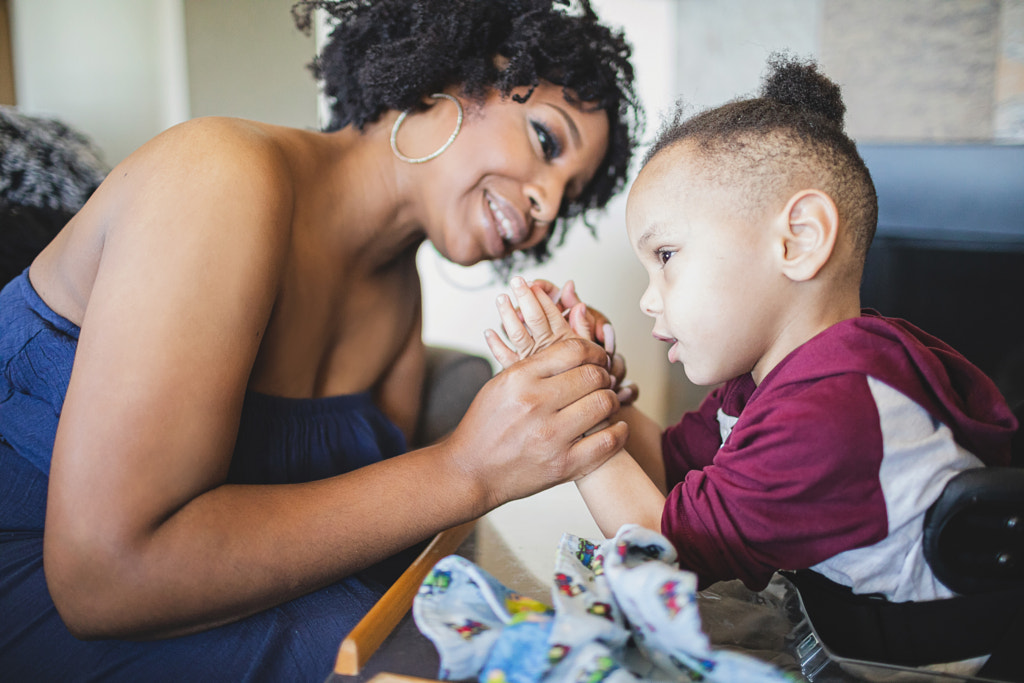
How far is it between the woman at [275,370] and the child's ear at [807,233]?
0.86ft

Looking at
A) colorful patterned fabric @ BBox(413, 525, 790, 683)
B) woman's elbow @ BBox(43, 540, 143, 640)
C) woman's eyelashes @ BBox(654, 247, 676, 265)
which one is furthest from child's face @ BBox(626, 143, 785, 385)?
woman's elbow @ BBox(43, 540, 143, 640)

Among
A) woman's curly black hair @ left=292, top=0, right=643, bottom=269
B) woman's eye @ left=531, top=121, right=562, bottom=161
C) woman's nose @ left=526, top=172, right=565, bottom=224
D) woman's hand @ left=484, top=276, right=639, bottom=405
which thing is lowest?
woman's hand @ left=484, top=276, right=639, bottom=405

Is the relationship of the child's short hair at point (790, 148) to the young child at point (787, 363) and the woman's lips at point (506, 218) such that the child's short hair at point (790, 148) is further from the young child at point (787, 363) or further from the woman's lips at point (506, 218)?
the woman's lips at point (506, 218)

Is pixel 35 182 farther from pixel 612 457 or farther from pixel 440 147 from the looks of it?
pixel 612 457

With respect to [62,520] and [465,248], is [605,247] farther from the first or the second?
[62,520]

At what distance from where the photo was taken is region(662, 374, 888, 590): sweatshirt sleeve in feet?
2.26

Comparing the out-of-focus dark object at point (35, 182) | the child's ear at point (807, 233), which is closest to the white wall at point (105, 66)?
the out-of-focus dark object at point (35, 182)

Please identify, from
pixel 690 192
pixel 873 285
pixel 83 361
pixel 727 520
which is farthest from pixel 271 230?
pixel 873 285

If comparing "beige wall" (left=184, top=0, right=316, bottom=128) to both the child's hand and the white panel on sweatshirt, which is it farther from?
the white panel on sweatshirt

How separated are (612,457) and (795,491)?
0.25m

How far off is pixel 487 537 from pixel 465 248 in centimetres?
46

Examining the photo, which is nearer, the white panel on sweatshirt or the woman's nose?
the white panel on sweatshirt

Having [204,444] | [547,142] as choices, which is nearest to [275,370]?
[204,444]

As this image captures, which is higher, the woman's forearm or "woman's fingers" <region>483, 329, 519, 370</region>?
"woman's fingers" <region>483, 329, 519, 370</region>
